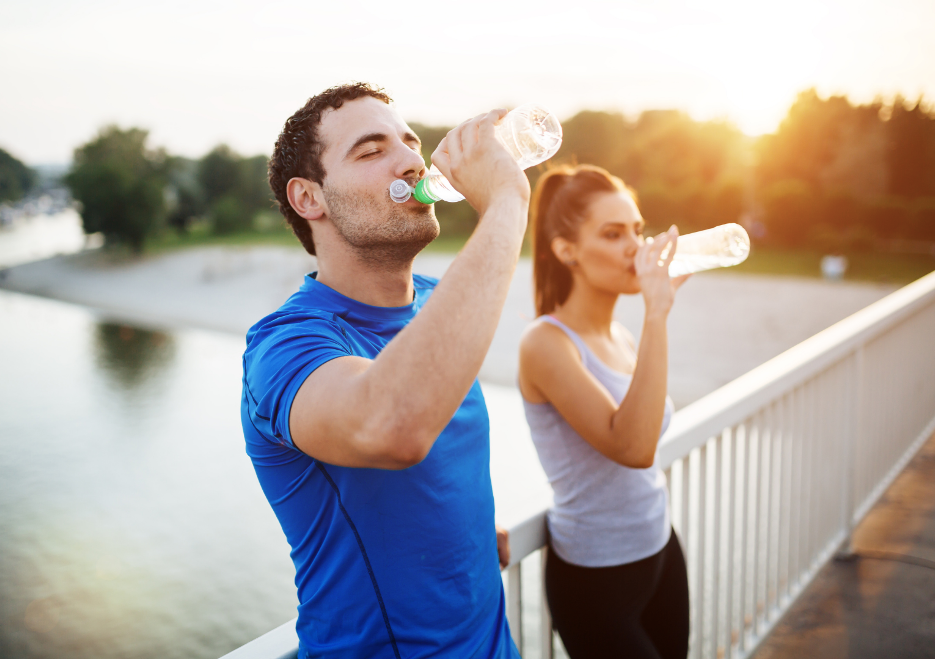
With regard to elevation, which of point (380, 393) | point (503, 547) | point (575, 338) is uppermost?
point (380, 393)

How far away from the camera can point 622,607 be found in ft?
4.41

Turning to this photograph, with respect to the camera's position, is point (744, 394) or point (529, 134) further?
point (744, 394)

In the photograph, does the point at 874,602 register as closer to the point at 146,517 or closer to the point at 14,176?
the point at 146,517

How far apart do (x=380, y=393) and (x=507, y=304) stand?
1745cm

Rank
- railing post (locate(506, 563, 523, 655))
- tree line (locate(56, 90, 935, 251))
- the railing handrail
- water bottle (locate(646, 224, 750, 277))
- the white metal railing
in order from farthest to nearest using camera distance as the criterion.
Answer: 1. tree line (locate(56, 90, 935, 251))
2. the white metal railing
3. water bottle (locate(646, 224, 750, 277))
4. the railing handrail
5. railing post (locate(506, 563, 523, 655))

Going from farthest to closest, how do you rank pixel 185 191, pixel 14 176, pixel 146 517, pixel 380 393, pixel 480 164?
pixel 185 191 < pixel 14 176 < pixel 146 517 < pixel 480 164 < pixel 380 393

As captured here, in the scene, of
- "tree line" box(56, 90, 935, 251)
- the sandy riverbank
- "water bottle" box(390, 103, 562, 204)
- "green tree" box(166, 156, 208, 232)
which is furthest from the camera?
"green tree" box(166, 156, 208, 232)

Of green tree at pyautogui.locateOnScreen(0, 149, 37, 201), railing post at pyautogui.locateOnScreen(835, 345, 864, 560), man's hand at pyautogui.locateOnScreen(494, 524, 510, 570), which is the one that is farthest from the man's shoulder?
green tree at pyautogui.locateOnScreen(0, 149, 37, 201)

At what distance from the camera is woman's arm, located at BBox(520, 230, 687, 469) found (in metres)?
1.22

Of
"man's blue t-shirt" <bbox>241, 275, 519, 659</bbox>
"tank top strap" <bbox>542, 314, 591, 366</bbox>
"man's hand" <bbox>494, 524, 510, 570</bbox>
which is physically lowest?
"man's hand" <bbox>494, 524, 510, 570</bbox>

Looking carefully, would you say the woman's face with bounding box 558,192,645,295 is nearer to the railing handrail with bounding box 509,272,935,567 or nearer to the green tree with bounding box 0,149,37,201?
the railing handrail with bounding box 509,272,935,567

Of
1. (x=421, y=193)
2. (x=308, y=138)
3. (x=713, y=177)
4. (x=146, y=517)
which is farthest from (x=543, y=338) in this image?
(x=713, y=177)

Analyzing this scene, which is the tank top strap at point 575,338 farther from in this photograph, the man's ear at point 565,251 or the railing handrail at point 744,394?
the railing handrail at point 744,394

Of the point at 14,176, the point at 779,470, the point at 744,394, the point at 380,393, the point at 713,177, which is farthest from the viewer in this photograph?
the point at 713,177
